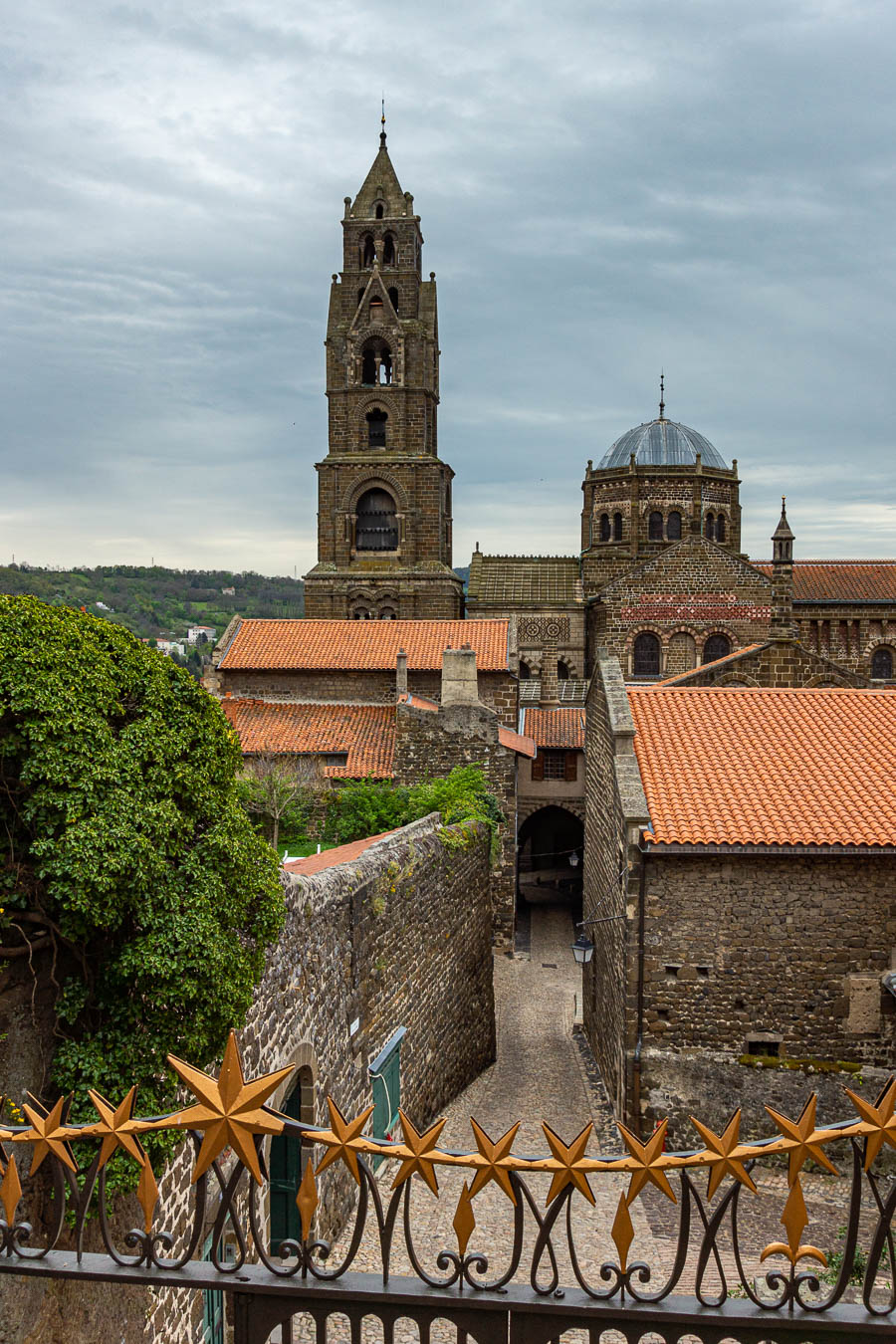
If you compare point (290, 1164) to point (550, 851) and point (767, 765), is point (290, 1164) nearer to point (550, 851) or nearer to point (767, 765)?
point (767, 765)

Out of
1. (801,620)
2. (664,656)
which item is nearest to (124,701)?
(664,656)

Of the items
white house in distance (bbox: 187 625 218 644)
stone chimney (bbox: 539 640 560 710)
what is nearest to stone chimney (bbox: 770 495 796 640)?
stone chimney (bbox: 539 640 560 710)

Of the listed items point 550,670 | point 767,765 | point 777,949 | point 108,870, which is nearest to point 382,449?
point 550,670

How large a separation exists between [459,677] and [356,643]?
620 centimetres

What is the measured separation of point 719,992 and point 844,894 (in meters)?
1.95

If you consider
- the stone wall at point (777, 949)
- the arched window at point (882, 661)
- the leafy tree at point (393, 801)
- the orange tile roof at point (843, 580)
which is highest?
the orange tile roof at point (843, 580)

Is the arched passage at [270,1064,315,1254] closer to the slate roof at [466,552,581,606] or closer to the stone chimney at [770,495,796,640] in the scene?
the stone chimney at [770,495,796,640]

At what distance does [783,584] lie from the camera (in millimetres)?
21797

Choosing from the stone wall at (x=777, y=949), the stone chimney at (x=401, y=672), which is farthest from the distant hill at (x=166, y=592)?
the stone wall at (x=777, y=949)

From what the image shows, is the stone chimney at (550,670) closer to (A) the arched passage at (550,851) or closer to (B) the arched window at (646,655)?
(B) the arched window at (646,655)

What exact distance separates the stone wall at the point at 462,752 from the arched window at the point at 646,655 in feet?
46.7

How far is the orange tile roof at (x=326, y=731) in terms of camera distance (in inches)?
940

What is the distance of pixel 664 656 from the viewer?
35.7 m

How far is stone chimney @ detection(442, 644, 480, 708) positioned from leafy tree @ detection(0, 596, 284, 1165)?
17207mm
